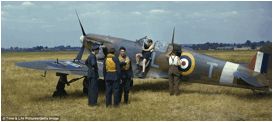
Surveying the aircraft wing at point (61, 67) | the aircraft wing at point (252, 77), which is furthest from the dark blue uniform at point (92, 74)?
the aircraft wing at point (252, 77)

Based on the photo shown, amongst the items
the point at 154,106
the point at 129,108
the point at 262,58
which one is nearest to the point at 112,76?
the point at 129,108

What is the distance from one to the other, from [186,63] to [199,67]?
45cm

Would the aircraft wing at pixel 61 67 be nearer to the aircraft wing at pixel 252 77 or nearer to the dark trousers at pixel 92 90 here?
the dark trousers at pixel 92 90

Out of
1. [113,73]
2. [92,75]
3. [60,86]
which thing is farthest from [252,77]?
[60,86]

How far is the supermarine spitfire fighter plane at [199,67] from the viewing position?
246 inches

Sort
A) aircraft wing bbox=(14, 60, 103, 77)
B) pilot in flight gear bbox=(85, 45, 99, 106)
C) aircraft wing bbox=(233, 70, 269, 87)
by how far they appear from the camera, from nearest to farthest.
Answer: pilot in flight gear bbox=(85, 45, 99, 106) → aircraft wing bbox=(233, 70, 269, 87) → aircraft wing bbox=(14, 60, 103, 77)

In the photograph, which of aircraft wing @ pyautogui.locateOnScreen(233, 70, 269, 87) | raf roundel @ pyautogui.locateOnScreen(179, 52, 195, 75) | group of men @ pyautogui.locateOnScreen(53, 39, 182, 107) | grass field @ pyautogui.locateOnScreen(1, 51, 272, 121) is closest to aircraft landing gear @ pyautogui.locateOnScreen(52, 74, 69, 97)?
grass field @ pyautogui.locateOnScreen(1, 51, 272, 121)

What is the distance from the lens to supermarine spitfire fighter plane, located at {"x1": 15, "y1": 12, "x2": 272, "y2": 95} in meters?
6.25

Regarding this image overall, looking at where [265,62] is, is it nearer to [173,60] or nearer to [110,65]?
[173,60]

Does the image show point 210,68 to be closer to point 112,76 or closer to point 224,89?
point 224,89

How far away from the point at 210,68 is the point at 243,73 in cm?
97

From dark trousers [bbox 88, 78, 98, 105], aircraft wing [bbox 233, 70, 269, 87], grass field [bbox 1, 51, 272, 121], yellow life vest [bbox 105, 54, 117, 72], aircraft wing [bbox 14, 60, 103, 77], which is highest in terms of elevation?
yellow life vest [bbox 105, 54, 117, 72]

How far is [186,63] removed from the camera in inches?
288

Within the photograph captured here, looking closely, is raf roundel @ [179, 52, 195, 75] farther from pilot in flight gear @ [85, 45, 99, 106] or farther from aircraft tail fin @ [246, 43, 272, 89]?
pilot in flight gear @ [85, 45, 99, 106]
